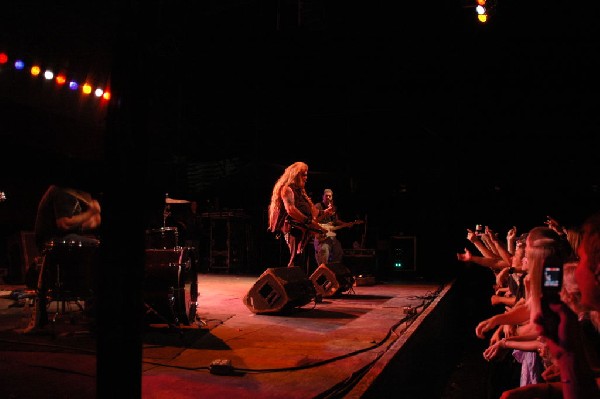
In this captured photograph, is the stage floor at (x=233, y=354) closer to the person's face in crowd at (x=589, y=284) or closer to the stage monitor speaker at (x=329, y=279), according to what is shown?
the stage monitor speaker at (x=329, y=279)

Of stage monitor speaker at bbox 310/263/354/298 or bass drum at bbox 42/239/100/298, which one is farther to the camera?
stage monitor speaker at bbox 310/263/354/298

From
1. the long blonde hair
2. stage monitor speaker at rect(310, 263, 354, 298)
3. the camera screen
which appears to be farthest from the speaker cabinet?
the camera screen

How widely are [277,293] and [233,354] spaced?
7.40 feet

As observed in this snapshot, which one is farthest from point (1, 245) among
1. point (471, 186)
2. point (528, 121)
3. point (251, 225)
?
point (528, 121)

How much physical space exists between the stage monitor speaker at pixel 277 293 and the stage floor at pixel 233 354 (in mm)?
134

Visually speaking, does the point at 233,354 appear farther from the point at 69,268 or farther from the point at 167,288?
the point at 69,268

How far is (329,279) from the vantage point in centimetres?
939

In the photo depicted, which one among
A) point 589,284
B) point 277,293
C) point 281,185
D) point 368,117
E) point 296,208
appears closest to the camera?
point 589,284

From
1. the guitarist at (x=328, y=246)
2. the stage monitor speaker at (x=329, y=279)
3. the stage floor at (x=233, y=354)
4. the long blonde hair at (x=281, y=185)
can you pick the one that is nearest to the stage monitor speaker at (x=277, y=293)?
the stage floor at (x=233, y=354)

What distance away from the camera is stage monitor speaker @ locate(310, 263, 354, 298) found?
931cm

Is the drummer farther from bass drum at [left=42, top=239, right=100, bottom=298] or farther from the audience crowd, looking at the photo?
the audience crowd

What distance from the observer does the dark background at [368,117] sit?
Result: 14836 mm

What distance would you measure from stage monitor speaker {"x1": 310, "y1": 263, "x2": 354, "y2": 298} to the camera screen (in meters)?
7.37

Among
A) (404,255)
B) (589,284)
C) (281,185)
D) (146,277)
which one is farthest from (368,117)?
(589,284)
